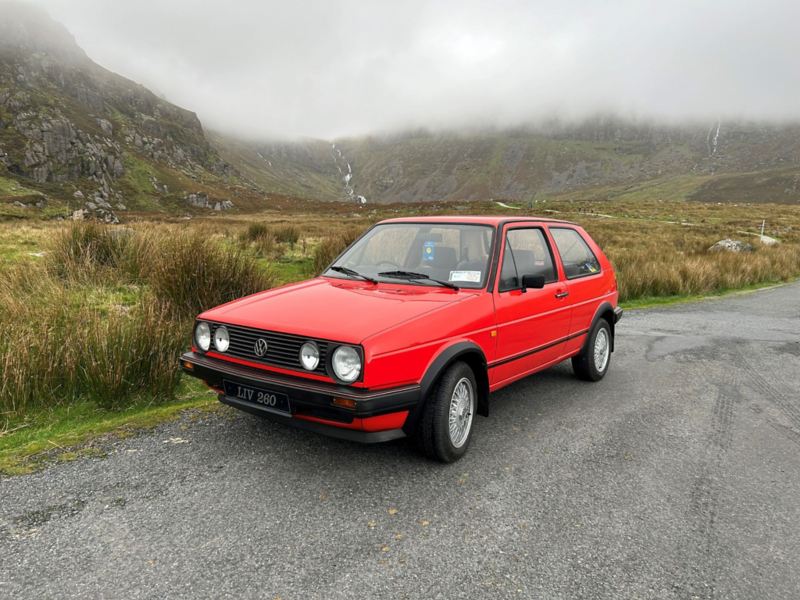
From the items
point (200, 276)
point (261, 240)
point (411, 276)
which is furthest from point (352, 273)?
point (261, 240)

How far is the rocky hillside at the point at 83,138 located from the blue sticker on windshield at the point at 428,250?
70726 millimetres

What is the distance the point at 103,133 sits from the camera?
111250mm

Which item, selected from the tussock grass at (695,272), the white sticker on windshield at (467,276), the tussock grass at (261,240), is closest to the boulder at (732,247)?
the tussock grass at (695,272)

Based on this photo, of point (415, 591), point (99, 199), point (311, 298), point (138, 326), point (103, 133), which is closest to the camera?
point (415, 591)

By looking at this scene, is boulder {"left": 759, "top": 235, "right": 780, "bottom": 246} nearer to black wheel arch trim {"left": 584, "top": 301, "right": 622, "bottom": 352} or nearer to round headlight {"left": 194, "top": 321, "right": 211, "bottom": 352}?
black wheel arch trim {"left": 584, "top": 301, "right": 622, "bottom": 352}

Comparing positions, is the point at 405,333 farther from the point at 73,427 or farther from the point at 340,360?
the point at 73,427

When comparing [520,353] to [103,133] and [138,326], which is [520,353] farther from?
[103,133]

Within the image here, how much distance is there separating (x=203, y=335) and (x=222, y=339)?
0.86ft

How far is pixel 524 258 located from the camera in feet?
16.1

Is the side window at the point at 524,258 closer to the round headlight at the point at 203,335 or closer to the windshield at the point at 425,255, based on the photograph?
the windshield at the point at 425,255

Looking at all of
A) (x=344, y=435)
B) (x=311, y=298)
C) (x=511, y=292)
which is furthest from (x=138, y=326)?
(x=511, y=292)

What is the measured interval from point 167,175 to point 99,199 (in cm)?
2570

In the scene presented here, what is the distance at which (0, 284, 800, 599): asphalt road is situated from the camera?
265 cm

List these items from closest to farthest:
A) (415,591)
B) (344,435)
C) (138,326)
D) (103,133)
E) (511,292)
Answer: (415,591) < (344,435) < (511,292) < (138,326) < (103,133)
